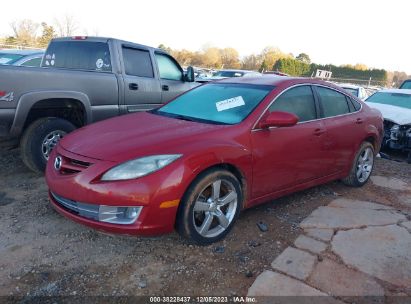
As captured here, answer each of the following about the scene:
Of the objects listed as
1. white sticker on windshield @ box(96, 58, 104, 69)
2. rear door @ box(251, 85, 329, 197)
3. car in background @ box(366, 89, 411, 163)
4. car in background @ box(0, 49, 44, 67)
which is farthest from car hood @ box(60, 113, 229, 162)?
car in background @ box(0, 49, 44, 67)

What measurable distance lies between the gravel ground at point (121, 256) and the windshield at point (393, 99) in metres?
6.32

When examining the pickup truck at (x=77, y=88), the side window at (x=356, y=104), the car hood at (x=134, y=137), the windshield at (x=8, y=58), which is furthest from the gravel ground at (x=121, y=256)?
the windshield at (x=8, y=58)

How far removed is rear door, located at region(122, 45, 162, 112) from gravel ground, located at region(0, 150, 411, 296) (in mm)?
2277

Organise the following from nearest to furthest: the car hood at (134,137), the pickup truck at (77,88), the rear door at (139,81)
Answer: the car hood at (134,137), the pickup truck at (77,88), the rear door at (139,81)

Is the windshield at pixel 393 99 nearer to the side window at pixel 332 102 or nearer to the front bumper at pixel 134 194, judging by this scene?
the side window at pixel 332 102

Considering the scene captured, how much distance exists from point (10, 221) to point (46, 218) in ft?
1.09

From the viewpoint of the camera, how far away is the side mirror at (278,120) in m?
3.72

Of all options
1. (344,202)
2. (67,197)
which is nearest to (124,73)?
(67,197)

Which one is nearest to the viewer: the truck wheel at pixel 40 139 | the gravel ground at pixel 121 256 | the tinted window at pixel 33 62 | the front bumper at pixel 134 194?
the gravel ground at pixel 121 256

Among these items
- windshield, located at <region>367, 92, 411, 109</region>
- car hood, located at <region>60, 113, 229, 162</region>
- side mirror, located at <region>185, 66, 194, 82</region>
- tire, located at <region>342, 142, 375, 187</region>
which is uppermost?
side mirror, located at <region>185, 66, 194, 82</region>

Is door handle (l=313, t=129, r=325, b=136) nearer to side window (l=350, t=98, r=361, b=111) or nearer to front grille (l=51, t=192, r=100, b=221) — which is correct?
side window (l=350, t=98, r=361, b=111)

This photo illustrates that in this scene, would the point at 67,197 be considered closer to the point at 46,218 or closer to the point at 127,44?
the point at 46,218

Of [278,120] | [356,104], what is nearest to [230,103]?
[278,120]

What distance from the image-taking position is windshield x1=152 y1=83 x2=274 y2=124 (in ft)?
12.8
